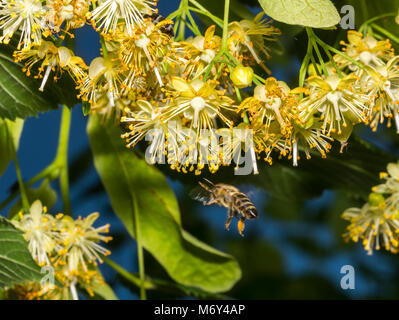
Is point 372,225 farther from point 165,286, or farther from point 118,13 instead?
point 118,13

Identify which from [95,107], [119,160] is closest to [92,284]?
[119,160]

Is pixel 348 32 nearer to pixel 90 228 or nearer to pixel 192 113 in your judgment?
pixel 192 113

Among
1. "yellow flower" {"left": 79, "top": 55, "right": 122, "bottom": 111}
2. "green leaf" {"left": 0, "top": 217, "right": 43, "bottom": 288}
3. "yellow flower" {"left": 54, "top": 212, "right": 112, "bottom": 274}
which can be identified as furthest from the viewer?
"yellow flower" {"left": 54, "top": 212, "right": 112, "bottom": 274}

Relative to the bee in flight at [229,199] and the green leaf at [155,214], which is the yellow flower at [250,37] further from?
the green leaf at [155,214]

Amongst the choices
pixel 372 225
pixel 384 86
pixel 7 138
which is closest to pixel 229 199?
pixel 384 86

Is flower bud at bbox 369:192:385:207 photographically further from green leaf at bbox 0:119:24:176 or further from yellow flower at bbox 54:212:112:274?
green leaf at bbox 0:119:24:176

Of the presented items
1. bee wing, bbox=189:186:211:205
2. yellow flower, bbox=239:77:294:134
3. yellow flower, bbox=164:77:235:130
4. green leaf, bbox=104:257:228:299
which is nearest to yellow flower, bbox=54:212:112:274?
green leaf, bbox=104:257:228:299
